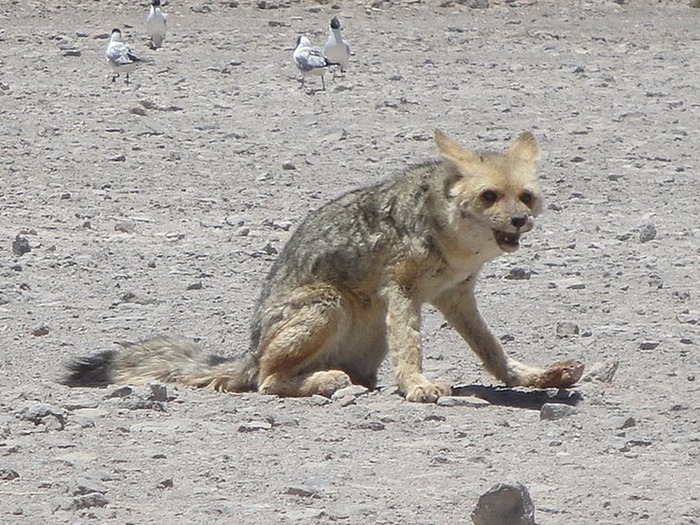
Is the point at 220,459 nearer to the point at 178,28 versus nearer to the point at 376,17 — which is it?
the point at 178,28

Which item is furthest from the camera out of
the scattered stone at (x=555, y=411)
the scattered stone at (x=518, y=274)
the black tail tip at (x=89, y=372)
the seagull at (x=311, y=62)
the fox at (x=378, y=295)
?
the seagull at (x=311, y=62)

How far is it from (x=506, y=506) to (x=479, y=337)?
2831mm

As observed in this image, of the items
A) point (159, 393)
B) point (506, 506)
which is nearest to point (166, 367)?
point (159, 393)

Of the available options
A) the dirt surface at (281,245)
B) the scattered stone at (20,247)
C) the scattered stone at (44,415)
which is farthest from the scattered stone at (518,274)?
the scattered stone at (44,415)

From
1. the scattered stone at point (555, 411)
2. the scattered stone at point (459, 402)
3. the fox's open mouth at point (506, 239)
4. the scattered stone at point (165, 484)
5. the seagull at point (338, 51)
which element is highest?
the fox's open mouth at point (506, 239)

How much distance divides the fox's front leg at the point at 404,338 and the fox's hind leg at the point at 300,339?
24cm

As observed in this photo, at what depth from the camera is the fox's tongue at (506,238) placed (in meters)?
7.43

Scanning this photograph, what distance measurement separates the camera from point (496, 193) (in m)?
7.45

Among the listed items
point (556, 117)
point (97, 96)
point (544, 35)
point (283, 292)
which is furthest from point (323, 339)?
point (544, 35)

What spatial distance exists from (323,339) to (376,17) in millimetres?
20471

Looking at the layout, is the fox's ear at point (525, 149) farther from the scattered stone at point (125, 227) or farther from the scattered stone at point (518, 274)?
the scattered stone at point (125, 227)

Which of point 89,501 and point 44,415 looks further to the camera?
point 44,415

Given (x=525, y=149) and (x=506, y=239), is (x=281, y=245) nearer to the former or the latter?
(x=525, y=149)

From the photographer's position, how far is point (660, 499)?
18.9 feet
